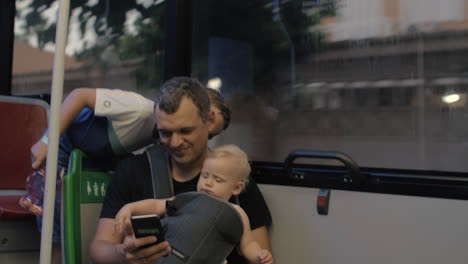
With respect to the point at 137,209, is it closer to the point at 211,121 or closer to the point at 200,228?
the point at 200,228

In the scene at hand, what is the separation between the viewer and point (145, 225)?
183cm

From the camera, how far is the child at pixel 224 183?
211 centimetres

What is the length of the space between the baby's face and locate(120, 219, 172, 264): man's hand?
284mm

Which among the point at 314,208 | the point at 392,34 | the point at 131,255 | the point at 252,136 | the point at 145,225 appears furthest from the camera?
the point at 252,136

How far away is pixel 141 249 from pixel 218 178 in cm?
38

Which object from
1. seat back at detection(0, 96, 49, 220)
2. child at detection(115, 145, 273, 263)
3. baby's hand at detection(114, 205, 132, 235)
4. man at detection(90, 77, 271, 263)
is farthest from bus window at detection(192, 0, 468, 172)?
seat back at detection(0, 96, 49, 220)

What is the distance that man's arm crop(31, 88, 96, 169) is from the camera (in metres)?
2.37

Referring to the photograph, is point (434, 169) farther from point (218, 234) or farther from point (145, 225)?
point (145, 225)

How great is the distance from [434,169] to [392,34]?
51 centimetres

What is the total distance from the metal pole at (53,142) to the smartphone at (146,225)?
25 centimetres

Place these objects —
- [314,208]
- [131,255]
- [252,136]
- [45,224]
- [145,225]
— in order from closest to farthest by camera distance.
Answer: [45,224] < [145,225] < [131,255] < [314,208] < [252,136]

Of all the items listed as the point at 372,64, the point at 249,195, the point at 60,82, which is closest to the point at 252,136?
the point at 249,195

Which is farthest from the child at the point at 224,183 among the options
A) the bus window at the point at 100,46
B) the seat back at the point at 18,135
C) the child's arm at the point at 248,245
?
the seat back at the point at 18,135

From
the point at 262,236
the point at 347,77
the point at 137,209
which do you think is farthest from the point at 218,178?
the point at 347,77
